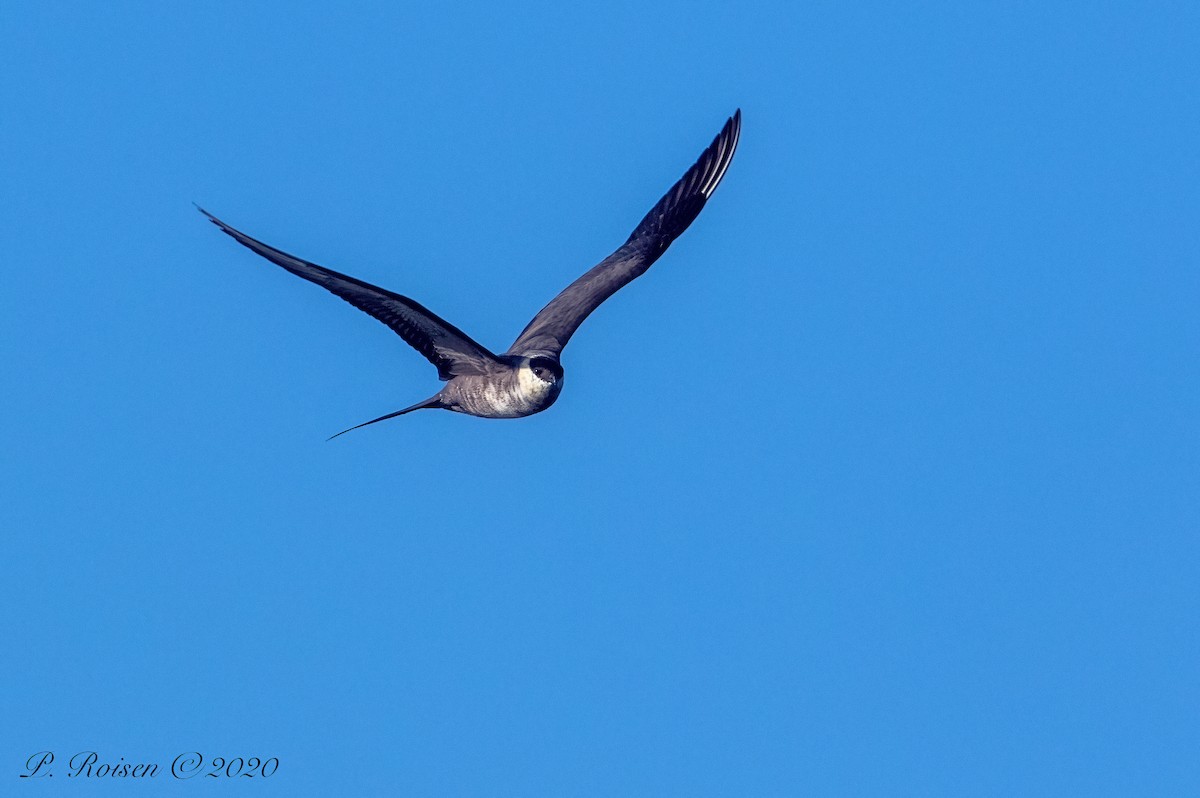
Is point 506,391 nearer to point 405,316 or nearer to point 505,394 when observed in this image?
point 505,394

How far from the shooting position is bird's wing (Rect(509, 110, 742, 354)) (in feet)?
52.1

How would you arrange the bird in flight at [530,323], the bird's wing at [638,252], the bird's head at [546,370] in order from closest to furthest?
the bird in flight at [530,323], the bird's head at [546,370], the bird's wing at [638,252]

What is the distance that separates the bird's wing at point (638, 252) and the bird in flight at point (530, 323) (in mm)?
11

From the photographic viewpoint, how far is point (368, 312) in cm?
1375

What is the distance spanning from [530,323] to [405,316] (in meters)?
2.91

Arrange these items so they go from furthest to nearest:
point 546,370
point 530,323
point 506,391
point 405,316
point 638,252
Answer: point 638,252, point 530,323, point 506,391, point 546,370, point 405,316

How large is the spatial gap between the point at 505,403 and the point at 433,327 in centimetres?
109

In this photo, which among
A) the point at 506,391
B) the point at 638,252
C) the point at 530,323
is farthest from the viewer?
the point at 638,252

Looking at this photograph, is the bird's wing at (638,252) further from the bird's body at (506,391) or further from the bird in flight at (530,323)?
the bird's body at (506,391)

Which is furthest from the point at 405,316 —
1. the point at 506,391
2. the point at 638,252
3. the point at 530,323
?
the point at 638,252

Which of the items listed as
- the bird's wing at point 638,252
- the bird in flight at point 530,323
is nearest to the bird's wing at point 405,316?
the bird in flight at point 530,323

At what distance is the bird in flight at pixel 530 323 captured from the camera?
43.1 ft

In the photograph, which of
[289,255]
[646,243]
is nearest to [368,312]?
[289,255]

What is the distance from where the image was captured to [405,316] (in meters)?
13.9
